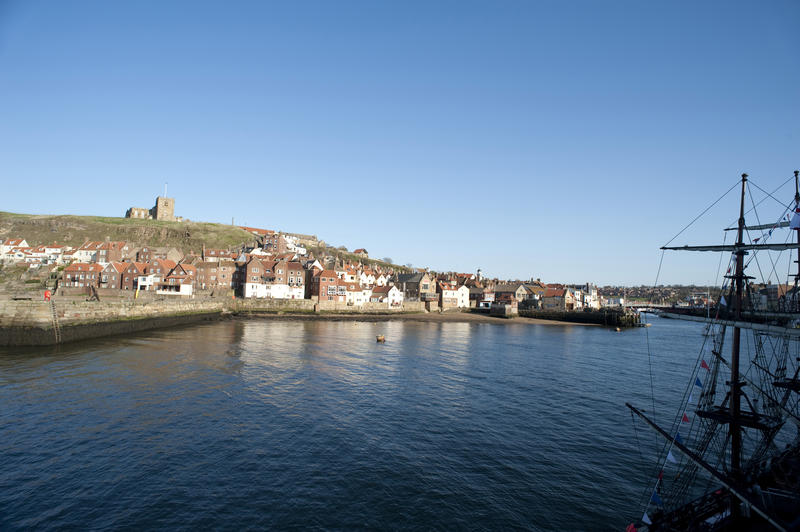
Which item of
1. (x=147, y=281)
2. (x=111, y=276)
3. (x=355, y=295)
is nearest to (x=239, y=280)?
(x=147, y=281)

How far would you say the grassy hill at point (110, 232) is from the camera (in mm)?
153375

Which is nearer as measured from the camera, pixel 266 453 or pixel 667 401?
pixel 266 453

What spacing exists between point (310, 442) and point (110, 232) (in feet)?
593

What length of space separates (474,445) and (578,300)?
132m

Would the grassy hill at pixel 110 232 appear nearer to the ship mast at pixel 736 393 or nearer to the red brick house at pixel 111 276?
the red brick house at pixel 111 276

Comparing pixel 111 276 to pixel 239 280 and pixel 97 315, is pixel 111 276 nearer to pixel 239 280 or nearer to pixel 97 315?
pixel 239 280

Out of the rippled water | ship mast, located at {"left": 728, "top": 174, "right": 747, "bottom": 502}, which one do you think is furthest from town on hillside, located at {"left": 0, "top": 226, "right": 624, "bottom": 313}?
ship mast, located at {"left": 728, "top": 174, "right": 747, "bottom": 502}

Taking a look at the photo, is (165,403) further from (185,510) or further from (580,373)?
(580,373)

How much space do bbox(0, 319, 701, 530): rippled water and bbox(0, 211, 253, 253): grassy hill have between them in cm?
13264

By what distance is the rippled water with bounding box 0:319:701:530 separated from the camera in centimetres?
1644

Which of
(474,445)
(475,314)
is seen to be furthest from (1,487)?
(475,314)

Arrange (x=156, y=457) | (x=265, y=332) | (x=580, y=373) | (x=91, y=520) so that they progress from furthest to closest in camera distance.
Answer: (x=265, y=332)
(x=580, y=373)
(x=156, y=457)
(x=91, y=520)

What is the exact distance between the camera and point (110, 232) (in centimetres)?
16288

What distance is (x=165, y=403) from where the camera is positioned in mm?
28406
